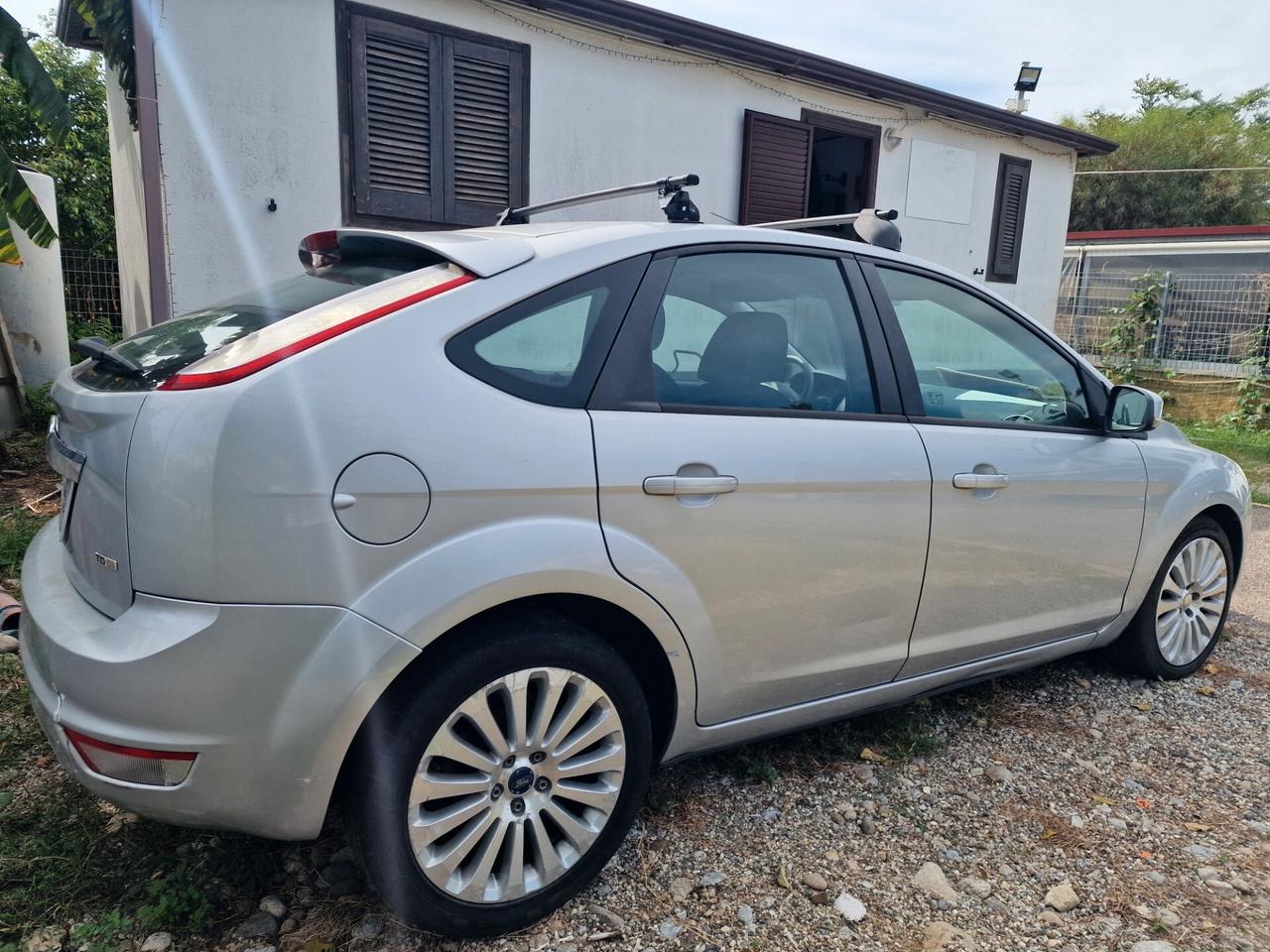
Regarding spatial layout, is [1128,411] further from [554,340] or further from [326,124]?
[326,124]

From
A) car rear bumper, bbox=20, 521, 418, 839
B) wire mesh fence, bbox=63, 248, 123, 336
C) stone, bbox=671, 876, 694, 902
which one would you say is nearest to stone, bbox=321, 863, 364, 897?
car rear bumper, bbox=20, 521, 418, 839

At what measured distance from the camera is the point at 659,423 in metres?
2.18

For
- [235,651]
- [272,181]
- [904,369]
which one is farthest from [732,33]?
[235,651]

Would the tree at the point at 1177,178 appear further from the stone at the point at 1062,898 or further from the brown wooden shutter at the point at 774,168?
the stone at the point at 1062,898

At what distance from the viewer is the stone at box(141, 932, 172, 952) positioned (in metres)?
1.98

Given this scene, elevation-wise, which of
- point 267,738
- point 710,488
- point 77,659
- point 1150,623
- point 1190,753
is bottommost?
point 1190,753

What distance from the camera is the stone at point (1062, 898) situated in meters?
2.30

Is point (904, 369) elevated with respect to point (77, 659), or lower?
elevated

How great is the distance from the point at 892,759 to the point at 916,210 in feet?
25.0

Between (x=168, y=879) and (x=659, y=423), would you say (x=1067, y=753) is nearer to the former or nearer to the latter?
(x=659, y=423)

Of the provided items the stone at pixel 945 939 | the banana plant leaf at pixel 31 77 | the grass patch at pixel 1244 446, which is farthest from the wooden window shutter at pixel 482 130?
the grass patch at pixel 1244 446

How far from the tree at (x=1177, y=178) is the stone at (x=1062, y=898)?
116ft

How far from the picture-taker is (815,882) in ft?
7.71

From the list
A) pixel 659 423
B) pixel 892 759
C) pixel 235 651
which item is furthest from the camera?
pixel 892 759
